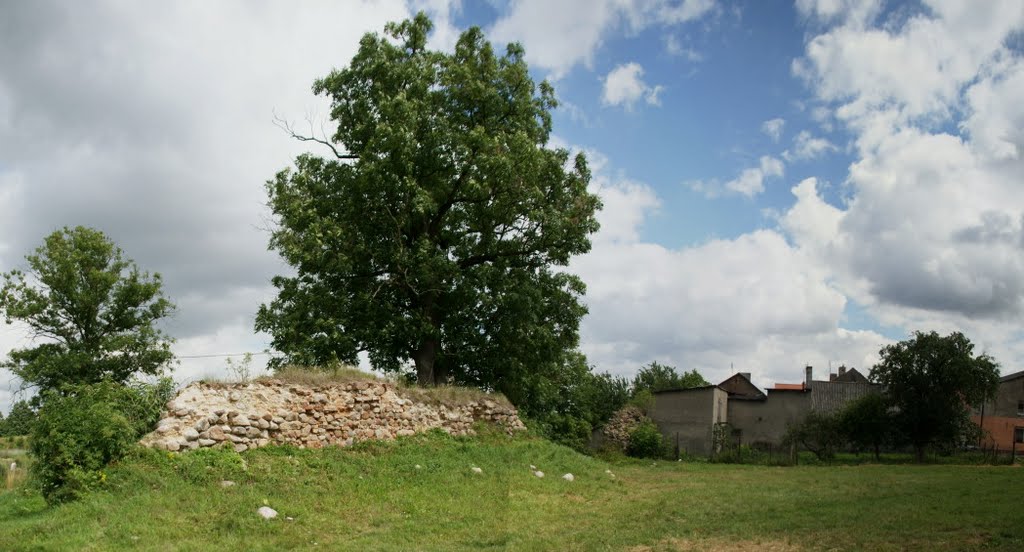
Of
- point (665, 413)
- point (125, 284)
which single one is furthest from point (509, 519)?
point (125, 284)

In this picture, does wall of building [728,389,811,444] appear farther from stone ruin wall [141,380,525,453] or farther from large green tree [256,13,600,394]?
stone ruin wall [141,380,525,453]

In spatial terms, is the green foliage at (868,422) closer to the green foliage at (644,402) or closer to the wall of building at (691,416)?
the wall of building at (691,416)

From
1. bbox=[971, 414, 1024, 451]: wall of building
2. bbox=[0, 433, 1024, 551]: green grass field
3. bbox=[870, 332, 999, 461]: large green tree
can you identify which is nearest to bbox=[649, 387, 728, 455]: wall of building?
bbox=[870, 332, 999, 461]: large green tree

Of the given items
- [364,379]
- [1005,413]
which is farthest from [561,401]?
[1005,413]

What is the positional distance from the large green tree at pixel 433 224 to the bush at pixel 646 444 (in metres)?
9.54

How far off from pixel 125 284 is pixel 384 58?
20.7m

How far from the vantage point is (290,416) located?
1480 centimetres

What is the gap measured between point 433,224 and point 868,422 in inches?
937

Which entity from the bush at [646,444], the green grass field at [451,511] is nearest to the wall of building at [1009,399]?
the bush at [646,444]

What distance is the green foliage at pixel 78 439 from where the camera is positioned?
37.5 ft

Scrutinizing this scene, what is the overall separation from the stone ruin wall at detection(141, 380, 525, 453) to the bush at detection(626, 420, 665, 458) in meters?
15.0

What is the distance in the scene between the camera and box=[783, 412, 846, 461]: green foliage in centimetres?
3341

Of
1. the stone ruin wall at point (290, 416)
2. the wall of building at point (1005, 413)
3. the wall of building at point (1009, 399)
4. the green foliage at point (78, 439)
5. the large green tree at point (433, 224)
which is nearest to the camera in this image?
the green foliage at point (78, 439)

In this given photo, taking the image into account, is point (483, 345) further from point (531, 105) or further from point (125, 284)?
point (125, 284)
